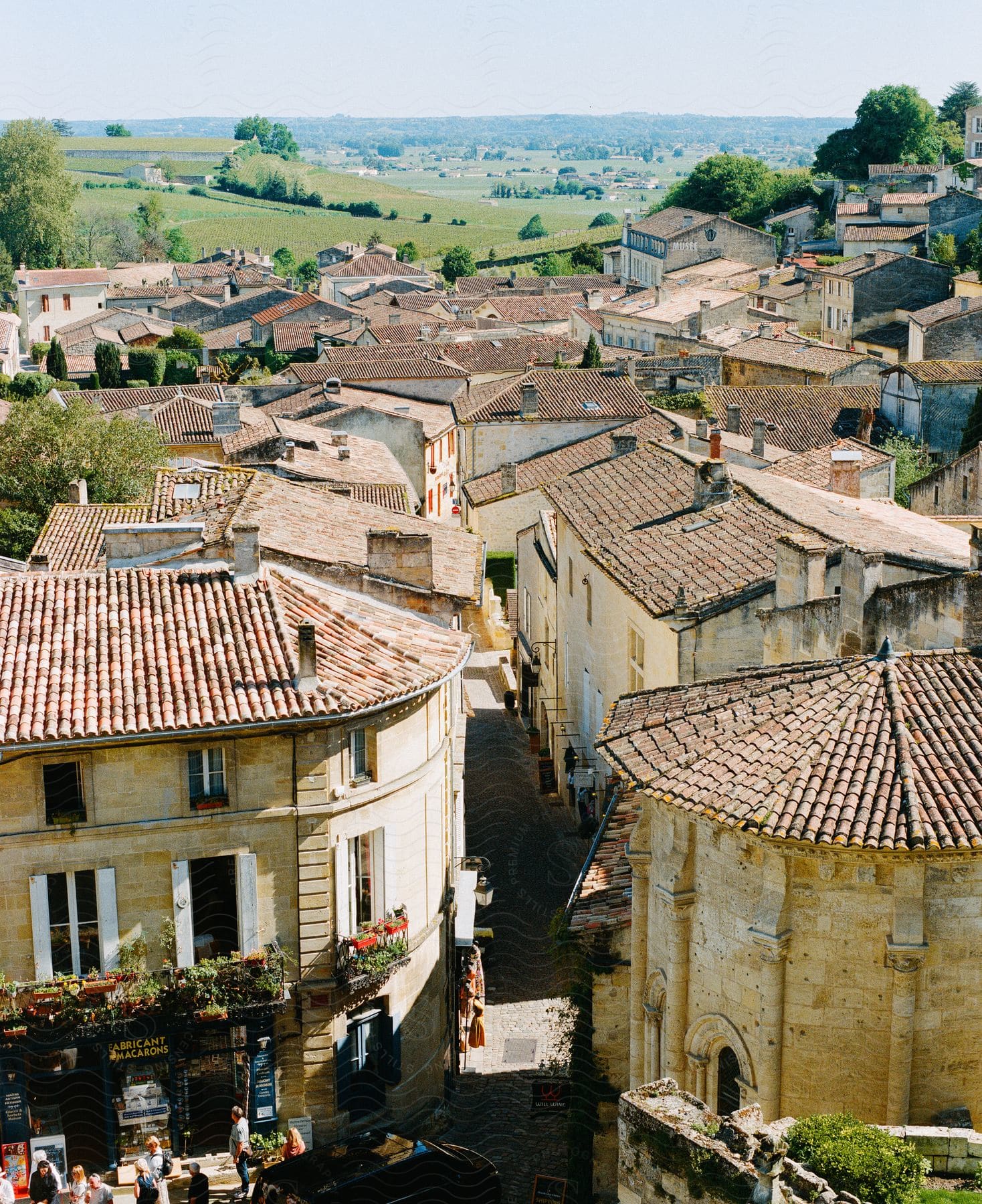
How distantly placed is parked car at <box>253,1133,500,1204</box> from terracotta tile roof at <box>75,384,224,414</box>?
59665 mm

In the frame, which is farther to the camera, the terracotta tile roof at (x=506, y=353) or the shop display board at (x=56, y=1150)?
the terracotta tile roof at (x=506, y=353)

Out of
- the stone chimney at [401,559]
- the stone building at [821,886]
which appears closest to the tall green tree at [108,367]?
the stone chimney at [401,559]

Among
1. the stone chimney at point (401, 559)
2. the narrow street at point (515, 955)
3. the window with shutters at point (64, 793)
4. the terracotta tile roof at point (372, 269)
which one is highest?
the terracotta tile roof at point (372, 269)

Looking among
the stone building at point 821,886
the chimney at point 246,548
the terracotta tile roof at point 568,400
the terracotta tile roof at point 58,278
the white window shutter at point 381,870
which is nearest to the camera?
the stone building at point 821,886

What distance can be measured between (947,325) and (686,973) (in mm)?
68046

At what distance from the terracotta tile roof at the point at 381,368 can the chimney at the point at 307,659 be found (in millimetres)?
61369

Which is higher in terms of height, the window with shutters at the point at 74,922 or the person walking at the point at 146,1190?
the window with shutters at the point at 74,922

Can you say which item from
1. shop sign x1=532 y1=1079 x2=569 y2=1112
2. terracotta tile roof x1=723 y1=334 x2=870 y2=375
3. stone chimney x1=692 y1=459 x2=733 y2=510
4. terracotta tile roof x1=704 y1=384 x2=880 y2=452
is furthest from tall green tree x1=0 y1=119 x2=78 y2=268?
shop sign x1=532 y1=1079 x2=569 y2=1112

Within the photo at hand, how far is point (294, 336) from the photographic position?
118 meters

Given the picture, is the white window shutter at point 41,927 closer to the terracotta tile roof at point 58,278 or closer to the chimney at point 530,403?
the chimney at point 530,403

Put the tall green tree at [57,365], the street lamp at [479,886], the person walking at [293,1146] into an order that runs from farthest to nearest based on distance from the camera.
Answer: the tall green tree at [57,365], the street lamp at [479,886], the person walking at [293,1146]

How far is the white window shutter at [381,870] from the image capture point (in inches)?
1003

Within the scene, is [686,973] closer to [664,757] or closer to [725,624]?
[664,757]

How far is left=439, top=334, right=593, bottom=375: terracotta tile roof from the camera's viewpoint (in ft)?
313
